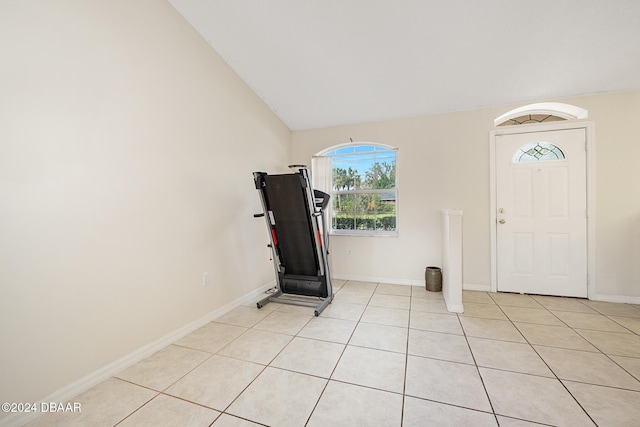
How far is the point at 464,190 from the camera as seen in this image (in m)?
3.52

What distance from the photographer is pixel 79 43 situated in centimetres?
171

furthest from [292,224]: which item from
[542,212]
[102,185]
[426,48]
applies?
[542,212]

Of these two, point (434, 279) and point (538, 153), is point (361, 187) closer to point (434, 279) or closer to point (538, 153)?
point (434, 279)

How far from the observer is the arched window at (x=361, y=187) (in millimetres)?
3990

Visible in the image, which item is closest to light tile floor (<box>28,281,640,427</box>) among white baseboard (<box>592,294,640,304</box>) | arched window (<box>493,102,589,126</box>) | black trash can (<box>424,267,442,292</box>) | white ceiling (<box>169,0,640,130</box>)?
white baseboard (<box>592,294,640,304</box>)

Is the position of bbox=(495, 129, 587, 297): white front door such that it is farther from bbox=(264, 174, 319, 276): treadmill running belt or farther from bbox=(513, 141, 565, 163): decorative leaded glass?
bbox=(264, 174, 319, 276): treadmill running belt

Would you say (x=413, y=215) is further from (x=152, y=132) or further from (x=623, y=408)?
(x=152, y=132)

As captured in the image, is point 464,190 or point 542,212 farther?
point 464,190

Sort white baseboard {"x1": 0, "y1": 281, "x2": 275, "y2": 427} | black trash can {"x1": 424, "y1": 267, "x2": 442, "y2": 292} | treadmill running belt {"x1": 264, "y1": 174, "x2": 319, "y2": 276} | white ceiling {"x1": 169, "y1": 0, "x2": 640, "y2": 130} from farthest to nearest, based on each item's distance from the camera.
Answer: black trash can {"x1": 424, "y1": 267, "x2": 442, "y2": 292} → treadmill running belt {"x1": 264, "y1": 174, "x2": 319, "y2": 276} → white ceiling {"x1": 169, "y1": 0, "x2": 640, "y2": 130} → white baseboard {"x1": 0, "y1": 281, "x2": 275, "y2": 427}

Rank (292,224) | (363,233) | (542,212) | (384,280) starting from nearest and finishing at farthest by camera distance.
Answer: (292,224) < (542,212) < (384,280) < (363,233)

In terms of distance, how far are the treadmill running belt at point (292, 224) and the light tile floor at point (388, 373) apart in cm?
62

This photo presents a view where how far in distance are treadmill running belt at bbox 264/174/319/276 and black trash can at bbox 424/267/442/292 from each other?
1.63m

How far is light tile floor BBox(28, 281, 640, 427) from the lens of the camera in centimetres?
142

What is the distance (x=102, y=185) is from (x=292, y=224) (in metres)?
1.76
